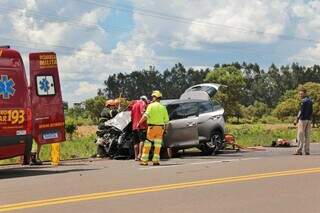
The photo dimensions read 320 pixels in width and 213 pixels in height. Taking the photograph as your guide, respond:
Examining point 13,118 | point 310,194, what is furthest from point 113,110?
point 310,194

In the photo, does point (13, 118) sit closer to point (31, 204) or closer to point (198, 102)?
point (31, 204)

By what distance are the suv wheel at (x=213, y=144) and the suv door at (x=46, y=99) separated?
6034 millimetres

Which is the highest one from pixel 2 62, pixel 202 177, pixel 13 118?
pixel 2 62

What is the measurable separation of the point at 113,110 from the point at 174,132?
1.97 metres

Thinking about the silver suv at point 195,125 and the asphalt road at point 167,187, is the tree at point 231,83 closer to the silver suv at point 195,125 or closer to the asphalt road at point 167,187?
the silver suv at point 195,125

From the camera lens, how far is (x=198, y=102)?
20125 millimetres

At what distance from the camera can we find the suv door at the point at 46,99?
592 inches

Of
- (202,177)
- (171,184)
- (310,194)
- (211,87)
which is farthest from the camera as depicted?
(211,87)

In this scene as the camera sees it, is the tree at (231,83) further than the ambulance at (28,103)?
Yes

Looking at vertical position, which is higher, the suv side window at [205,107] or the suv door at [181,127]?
the suv side window at [205,107]

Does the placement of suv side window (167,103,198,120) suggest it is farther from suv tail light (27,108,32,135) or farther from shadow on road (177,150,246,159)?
suv tail light (27,108,32,135)

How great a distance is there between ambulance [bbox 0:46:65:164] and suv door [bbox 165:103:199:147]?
438cm

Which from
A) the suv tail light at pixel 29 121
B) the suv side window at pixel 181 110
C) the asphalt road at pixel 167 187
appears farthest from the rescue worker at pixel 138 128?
the suv tail light at pixel 29 121

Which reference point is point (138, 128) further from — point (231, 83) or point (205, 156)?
point (231, 83)
